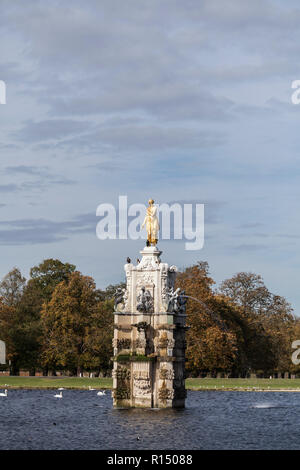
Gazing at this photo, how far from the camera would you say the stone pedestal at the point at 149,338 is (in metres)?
61.1

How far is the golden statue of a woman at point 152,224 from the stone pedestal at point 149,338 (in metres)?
0.82

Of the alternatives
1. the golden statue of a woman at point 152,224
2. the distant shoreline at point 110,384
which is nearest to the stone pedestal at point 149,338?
the golden statue of a woman at point 152,224

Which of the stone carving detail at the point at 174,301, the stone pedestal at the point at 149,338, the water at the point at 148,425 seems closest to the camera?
the water at the point at 148,425

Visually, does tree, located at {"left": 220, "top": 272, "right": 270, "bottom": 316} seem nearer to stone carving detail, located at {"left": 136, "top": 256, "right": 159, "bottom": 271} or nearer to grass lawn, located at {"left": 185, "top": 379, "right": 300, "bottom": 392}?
grass lawn, located at {"left": 185, "top": 379, "right": 300, "bottom": 392}

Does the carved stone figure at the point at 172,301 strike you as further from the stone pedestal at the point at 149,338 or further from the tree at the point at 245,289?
the tree at the point at 245,289

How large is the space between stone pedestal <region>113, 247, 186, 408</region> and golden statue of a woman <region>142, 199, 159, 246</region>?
2.69 ft

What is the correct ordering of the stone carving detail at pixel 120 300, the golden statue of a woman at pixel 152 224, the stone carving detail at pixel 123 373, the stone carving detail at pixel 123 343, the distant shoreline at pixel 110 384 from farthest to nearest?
the distant shoreline at pixel 110 384 < the golden statue of a woman at pixel 152 224 < the stone carving detail at pixel 120 300 < the stone carving detail at pixel 123 343 < the stone carving detail at pixel 123 373

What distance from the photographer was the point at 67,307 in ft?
363

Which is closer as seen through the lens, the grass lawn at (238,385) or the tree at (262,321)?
the grass lawn at (238,385)

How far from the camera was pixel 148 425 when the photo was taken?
53.3 metres

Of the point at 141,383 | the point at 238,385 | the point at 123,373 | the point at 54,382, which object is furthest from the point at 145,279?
the point at 54,382

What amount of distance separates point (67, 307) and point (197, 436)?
61937 mm

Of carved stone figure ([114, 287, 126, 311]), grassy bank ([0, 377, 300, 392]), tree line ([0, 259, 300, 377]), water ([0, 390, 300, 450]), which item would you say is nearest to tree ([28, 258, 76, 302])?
tree line ([0, 259, 300, 377])

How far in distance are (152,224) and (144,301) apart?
Answer: 579 centimetres
